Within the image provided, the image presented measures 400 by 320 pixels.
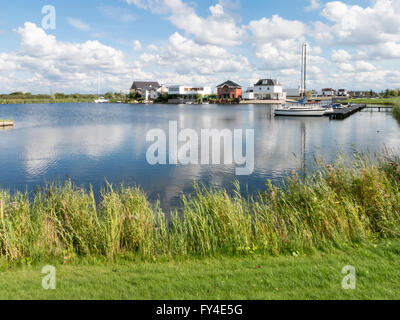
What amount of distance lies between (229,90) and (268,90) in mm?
13979

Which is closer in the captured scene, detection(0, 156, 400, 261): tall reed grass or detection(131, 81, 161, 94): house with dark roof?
detection(0, 156, 400, 261): tall reed grass

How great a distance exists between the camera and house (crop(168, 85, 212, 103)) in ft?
443

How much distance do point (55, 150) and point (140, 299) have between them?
22645 mm

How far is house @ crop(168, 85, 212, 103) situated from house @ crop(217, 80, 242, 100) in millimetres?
13426

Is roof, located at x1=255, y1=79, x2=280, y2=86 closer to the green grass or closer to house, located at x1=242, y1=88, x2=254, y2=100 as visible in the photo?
house, located at x1=242, y1=88, x2=254, y2=100

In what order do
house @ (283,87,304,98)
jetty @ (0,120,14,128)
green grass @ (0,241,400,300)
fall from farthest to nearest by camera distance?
1. house @ (283,87,304,98)
2. jetty @ (0,120,14,128)
3. green grass @ (0,241,400,300)

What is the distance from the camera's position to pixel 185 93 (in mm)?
137125

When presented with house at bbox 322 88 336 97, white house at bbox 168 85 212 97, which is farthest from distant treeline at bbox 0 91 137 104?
house at bbox 322 88 336 97

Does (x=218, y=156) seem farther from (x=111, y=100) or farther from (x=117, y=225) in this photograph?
(x=111, y=100)

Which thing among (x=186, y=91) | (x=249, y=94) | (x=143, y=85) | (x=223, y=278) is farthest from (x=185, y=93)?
(x=223, y=278)

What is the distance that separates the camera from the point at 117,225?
7406mm

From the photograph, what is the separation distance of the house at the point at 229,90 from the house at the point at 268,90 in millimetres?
6250
